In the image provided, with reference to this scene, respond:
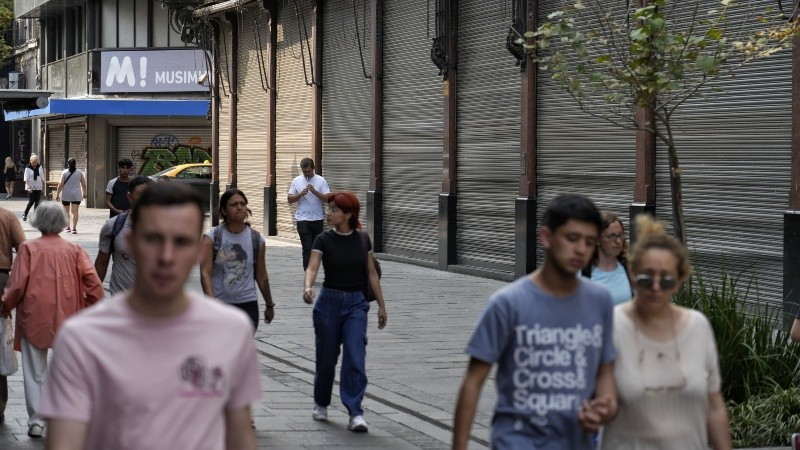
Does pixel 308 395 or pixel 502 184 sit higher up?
pixel 502 184

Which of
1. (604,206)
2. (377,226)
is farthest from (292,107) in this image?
(604,206)

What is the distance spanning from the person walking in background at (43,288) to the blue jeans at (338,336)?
59.5 inches

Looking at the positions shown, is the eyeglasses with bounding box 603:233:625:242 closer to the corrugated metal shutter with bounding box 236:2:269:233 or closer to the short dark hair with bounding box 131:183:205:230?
the short dark hair with bounding box 131:183:205:230

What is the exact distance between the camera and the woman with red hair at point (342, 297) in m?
10.2

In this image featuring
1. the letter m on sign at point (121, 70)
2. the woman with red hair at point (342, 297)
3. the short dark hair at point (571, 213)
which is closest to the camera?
the short dark hair at point (571, 213)

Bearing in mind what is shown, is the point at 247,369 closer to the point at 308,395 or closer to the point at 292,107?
the point at 308,395

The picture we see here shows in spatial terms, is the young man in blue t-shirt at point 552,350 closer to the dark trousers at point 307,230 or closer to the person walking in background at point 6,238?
the person walking in background at point 6,238

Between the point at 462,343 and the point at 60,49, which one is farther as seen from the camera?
the point at 60,49

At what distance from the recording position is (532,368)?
16.2ft

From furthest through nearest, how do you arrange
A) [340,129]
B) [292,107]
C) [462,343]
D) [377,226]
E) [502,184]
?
1. [292,107]
2. [340,129]
3. [377,226]
4. [502,184]
5. [462,343]

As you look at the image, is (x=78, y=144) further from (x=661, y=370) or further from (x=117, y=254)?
(x=661, y=370)

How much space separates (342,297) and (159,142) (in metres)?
42.1

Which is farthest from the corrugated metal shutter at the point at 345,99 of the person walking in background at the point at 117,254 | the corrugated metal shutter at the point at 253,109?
the person walking in background at the point at 117,254

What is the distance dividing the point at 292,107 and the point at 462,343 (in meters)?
17.3
